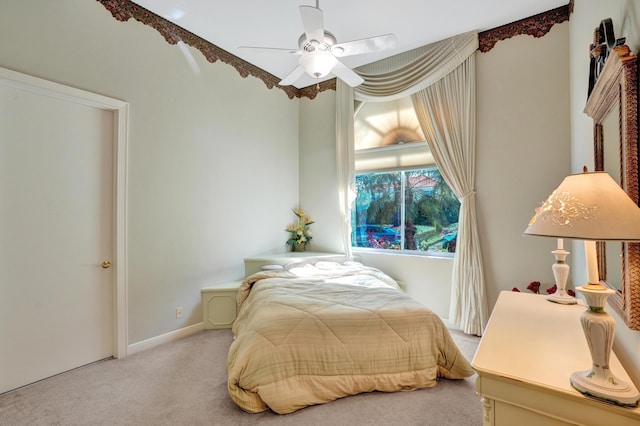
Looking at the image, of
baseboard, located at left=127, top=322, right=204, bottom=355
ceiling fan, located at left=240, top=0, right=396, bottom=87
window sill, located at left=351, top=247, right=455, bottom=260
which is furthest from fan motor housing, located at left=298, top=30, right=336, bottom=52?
baseboard, located at left=127, top=322, right=204, bottom=355

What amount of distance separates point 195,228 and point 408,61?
3304mm

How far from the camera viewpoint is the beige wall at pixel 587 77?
40.6 inches

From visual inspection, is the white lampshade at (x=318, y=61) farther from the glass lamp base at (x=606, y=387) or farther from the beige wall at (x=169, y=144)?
the glass lamp base at (x=606, y=387)

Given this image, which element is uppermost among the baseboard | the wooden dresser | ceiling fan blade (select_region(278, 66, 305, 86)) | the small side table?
ceiling fan blade (select_region(278, 66, 305, 86))

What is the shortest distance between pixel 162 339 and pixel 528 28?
194 inches

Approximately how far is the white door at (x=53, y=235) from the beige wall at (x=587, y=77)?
3502mm

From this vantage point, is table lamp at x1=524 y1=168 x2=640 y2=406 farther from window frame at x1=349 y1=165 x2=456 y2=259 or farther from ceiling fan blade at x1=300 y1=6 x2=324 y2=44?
window frame at x1=349 y1=165 x2=456 y2=259

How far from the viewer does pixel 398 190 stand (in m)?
3.94

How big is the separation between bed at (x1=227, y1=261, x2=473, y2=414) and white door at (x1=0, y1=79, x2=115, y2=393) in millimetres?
1495

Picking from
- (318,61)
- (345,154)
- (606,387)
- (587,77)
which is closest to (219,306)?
(345,154)

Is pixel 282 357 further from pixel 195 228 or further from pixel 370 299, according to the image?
pixel 195 228

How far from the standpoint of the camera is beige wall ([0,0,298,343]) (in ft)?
7.85

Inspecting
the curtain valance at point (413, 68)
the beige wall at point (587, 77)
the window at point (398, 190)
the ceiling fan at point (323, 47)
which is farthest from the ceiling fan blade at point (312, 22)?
the window at point (398, 190)

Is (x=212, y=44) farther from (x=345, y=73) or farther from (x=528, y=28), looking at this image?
(x=528, y=28)
